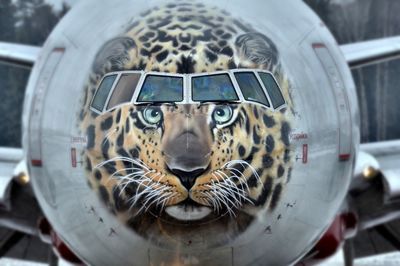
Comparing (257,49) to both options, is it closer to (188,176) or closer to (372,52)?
(188,176)

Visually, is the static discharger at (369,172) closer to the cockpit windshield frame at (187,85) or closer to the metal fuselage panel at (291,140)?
the metal fuselage panel at (291,140)

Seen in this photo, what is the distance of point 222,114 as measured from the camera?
25.3 feet

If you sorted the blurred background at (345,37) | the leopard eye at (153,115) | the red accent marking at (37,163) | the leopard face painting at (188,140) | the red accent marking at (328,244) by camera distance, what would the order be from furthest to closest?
the blurred background at (345,37) → the red accent marking at (328,244) → the red accent marking at (37,163) → the leopard eye at (153,115) → the leopard face painting at (188,140)

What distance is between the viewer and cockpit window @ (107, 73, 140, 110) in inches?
313

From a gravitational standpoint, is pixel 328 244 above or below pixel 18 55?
below

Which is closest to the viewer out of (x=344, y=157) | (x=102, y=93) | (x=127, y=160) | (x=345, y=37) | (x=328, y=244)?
(x=127, y=160)

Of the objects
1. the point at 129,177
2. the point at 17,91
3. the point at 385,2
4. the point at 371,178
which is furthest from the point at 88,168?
the point at 385,2

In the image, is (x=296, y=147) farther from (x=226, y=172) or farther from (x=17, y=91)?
(x=17, y=91)

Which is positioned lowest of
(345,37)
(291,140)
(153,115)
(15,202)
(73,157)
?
(15,202)

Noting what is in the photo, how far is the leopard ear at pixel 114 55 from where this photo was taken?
8.09 meters

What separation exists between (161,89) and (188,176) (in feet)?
2.23

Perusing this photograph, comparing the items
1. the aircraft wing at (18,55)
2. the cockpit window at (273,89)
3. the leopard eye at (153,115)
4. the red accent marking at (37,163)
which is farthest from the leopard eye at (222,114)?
the aircraft wing at (18,55)

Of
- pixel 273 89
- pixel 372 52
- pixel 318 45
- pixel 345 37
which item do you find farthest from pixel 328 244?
pixel 345 37

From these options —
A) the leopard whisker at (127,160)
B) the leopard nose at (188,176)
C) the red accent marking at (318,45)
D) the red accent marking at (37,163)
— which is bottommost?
the leopard nose at (188,176)
